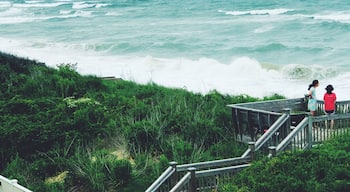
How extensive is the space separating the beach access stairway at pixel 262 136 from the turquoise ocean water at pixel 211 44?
11.8 m

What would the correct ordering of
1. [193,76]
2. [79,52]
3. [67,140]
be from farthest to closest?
[79,52], [193,76], [67,140]

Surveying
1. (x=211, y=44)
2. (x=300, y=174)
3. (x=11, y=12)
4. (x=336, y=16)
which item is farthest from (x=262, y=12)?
(x=300, y=174)

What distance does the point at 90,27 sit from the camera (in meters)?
77.2

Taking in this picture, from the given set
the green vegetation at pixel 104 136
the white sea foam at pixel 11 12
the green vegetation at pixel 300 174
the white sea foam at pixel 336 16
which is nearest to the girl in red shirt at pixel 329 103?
the green vegetation at pixel 104 136

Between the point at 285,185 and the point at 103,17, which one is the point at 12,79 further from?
the point at 103,17

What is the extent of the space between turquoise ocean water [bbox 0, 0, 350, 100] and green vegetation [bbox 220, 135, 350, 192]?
54.9ft

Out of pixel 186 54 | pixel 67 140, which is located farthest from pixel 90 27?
pixel 67 140

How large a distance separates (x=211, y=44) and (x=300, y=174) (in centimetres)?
4328

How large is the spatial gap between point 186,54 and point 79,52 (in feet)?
31.7

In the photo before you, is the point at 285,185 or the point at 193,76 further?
the point at 193,76

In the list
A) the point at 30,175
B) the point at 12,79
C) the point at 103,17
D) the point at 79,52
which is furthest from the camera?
the point at 103,17

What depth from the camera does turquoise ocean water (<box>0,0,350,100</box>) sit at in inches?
1501

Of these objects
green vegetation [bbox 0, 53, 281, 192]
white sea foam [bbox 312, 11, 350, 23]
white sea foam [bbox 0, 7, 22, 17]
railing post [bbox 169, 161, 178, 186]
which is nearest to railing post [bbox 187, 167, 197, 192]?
railing post [bbox 169, 161, 178, 186]

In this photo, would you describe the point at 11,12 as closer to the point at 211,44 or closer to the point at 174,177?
the point at 211,44
